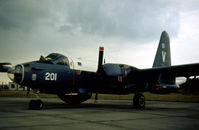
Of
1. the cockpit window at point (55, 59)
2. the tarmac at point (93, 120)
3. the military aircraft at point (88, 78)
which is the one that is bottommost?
the tarmac at point (93, 120)

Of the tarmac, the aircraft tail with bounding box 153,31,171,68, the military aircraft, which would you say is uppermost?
the aircraft tail with bounding box 153,31,171,68

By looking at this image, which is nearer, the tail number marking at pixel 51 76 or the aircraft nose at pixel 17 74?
the aircraft nose at pixel 17 74

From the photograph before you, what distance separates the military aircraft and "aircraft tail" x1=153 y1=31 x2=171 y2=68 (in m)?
5.22

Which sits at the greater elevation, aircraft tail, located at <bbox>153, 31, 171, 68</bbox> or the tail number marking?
aircraft tail, located at <bbox>153, 31, 171, 68</bbox>

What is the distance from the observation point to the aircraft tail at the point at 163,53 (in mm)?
22375

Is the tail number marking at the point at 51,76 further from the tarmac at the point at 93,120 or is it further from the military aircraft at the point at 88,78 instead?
the tarmac at the point at 93,120

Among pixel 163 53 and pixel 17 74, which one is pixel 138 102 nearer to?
pixel 17 74

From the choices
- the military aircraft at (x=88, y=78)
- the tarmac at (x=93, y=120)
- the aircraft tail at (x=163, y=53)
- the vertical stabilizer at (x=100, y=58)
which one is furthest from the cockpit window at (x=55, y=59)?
the aircraft tail at (x=163, y=53)

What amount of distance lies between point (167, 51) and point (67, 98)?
40.7 ft

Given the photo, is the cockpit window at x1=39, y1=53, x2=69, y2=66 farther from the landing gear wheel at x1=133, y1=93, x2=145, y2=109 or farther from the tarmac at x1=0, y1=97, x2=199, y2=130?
the landing gear wheel at x1=133, y1=93, x2=145, y2=109

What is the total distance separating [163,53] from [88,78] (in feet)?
37.4

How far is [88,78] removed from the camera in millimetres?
14258

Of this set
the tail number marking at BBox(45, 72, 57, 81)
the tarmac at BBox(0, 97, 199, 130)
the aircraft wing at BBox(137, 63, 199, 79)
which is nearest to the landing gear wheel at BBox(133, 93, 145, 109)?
the aircraft wing at BBox(137, 63, 199, 79)

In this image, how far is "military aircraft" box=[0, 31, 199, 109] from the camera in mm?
11398
